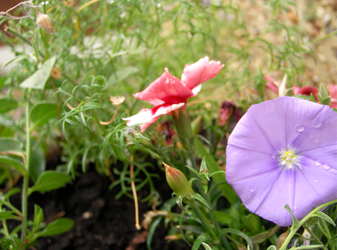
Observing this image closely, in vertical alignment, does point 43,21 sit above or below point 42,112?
above

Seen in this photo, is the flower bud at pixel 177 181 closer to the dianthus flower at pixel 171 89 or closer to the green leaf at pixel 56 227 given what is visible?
the dianthus flower at pixel 171 89

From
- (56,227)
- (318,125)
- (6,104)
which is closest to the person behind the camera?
(318,125)

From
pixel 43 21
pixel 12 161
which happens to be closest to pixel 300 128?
pixel 43 21

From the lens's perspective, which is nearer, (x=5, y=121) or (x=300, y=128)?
(x=300, y=128)

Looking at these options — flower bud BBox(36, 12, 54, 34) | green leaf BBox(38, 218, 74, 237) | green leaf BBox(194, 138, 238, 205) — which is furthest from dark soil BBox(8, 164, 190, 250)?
flower bud BBox(36, 12, 54, 34)

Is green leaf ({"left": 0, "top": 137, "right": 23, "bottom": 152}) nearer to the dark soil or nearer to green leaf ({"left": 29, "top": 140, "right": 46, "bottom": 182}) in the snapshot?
green leaf ({"left": 29, "top": 140, "right": 46, "bottom": 182})

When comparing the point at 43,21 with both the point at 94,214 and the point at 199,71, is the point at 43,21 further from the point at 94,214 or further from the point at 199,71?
the point at 94,214

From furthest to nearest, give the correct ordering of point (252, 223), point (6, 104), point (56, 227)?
point (6, 104) → point (56, 227) → point (252, 223)

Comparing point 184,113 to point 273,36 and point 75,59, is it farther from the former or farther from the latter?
point 273,36

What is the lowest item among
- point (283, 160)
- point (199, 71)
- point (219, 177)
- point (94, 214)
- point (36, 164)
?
point (94, 214)
